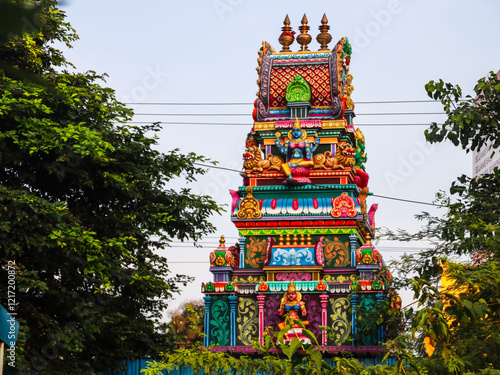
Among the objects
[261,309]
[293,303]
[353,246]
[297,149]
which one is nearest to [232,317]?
[261,309]

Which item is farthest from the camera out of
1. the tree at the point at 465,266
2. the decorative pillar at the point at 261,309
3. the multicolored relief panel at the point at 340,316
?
the decorative pillar at the point at 261,309

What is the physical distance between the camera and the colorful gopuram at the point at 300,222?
13766mm

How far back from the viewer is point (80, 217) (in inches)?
521

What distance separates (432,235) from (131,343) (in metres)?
6.14

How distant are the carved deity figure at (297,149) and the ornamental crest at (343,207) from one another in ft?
3.32

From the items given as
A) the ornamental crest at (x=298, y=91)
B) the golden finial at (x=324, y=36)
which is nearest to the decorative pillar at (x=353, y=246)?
the ornamental crest at (x=298, y=91)

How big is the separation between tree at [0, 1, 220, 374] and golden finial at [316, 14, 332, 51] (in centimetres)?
439

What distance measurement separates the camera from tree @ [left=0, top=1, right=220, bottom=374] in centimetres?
1130

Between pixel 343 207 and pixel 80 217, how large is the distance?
5.25m

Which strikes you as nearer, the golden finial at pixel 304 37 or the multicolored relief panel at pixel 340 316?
the multicolored relief panel at pixel 340 316

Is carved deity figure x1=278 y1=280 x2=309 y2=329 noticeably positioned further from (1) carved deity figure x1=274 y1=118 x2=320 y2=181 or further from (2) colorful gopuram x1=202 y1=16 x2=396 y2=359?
(1) carved deity figure x1=274 y1=118 x2=320 y2=181

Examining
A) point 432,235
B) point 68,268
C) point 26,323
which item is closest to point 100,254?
point 68,268

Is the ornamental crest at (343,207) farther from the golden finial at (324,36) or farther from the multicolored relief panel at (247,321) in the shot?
the golden finial at (324,36)

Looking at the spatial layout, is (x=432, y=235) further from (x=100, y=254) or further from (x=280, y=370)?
(x=100, y=254)
